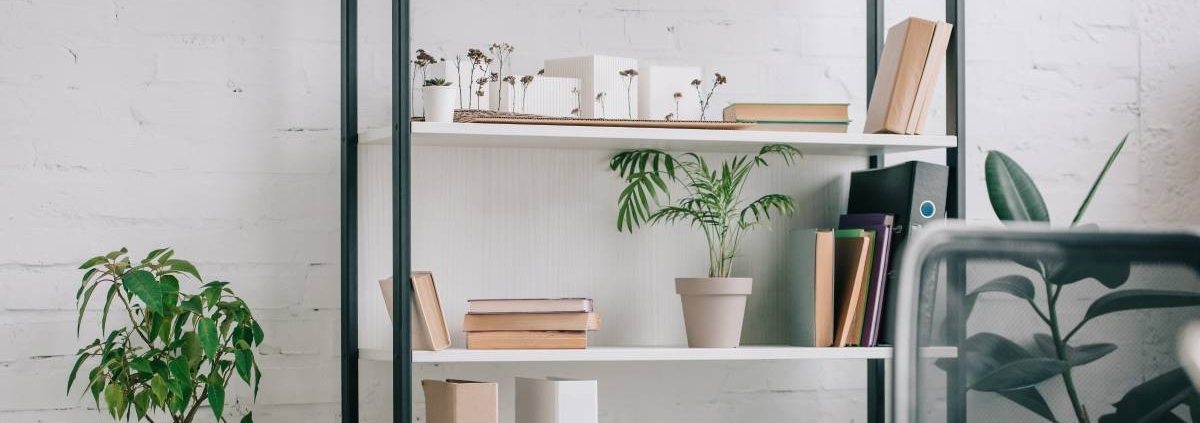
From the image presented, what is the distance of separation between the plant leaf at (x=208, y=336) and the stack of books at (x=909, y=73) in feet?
3.43

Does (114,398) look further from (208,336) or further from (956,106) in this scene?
(956,106)

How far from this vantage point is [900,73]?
1.71 meters

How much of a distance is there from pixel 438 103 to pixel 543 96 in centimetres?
18

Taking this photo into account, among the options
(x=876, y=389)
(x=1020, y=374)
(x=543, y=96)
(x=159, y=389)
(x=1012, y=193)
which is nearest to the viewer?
(x=1020, y=374)

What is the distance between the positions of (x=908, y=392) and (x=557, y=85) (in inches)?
38.7

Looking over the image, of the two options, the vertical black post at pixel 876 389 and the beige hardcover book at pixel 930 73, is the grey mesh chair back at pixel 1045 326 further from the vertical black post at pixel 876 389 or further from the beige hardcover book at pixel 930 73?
the vertical black post at pixel 876 389

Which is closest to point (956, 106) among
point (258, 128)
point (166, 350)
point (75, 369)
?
point (258, 128)

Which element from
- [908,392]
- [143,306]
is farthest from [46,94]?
[908,392]

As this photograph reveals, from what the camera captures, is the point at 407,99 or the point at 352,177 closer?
the point at 407,99

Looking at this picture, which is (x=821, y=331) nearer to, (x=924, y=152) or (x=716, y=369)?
(x=716, y=369)

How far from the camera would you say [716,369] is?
196 centimetres

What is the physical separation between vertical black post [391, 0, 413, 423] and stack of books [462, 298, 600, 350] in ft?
0.42

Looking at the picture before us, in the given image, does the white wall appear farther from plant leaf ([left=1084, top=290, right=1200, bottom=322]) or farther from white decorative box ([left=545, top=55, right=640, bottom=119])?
plant leaf ([left=1084, top=290, right=1200, bottom=322])

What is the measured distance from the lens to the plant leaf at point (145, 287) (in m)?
1.46
